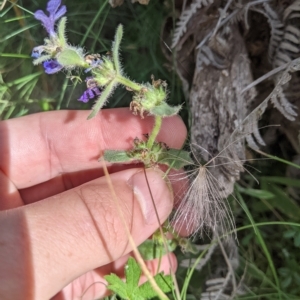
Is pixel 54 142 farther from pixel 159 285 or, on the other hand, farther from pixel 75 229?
pixel 159 285

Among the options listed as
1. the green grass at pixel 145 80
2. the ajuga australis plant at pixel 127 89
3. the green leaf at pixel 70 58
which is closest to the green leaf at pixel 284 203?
the green grass at pixel 145 80

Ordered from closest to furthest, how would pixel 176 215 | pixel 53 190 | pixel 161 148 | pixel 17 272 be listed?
pixel 17 272 < pixel 161 148 < pixel 176 215 < pixel 53 190

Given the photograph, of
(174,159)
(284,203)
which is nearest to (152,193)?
(174,159)

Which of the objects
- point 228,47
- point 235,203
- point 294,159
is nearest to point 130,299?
point 235,203

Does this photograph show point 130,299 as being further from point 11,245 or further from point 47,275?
point 11,245

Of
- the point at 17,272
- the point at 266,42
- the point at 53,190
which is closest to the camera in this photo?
the point at 17,272

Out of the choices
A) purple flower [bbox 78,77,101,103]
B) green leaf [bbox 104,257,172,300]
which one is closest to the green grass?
green leaf [bbox 104,257,172,300]

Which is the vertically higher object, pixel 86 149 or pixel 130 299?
pixel 86 149
